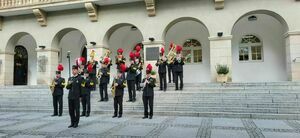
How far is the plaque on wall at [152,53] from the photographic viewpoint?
14.8 m

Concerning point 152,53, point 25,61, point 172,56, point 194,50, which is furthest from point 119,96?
point 25,61

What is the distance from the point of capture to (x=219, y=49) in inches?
549

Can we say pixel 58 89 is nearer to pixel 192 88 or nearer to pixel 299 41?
pixel 192 88

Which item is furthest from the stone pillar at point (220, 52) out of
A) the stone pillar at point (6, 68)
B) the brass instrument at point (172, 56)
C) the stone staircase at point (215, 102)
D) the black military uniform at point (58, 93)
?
the stone pillar at point (6, 68)

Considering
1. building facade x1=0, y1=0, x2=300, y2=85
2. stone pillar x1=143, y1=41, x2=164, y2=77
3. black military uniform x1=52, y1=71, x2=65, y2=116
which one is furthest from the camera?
stone pillar x1=143, y1=41, x2=164, y2=77

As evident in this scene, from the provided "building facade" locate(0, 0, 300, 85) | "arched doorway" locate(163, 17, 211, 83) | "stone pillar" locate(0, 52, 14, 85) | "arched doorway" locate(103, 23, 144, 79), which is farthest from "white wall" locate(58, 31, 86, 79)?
"arched doorway" locate(163, 17, 211, 83)

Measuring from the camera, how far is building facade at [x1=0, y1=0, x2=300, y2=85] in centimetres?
1373

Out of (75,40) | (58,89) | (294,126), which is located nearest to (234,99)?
(294,126)

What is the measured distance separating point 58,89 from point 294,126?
834 centimetres

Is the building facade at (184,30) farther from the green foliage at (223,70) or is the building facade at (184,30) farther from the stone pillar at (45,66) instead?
the green foliage at (223,70)

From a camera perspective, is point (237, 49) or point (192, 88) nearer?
point (192, 88)

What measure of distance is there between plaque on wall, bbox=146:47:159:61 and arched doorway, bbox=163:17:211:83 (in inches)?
107

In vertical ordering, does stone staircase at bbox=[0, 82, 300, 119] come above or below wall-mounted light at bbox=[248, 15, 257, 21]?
below

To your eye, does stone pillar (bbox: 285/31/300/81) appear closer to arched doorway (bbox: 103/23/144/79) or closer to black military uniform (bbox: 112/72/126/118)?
black military uniform (bbox: 112/72/126/118)
